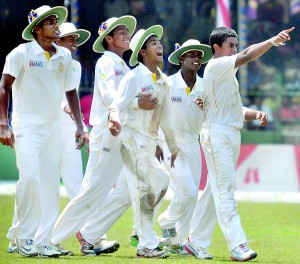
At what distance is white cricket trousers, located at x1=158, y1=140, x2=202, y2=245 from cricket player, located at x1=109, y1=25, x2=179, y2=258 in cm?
61

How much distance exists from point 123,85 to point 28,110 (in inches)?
37.1

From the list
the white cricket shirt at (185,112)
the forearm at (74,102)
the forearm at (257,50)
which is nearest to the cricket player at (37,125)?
the forearm at (74,102)

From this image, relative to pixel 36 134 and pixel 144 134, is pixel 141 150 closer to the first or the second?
pixel 144 134

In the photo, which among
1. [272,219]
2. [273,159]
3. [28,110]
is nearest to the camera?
[28,110]

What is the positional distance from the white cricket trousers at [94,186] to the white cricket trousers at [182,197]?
74cm

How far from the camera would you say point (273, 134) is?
71.2 feet

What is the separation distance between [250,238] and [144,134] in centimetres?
325

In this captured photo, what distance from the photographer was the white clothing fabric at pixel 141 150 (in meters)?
11.3

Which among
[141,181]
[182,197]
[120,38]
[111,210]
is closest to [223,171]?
[141,181]

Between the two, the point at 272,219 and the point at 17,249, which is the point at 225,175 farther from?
the point at 272,219

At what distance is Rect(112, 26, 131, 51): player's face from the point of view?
12.3 meters

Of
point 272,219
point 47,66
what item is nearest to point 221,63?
point 47,66

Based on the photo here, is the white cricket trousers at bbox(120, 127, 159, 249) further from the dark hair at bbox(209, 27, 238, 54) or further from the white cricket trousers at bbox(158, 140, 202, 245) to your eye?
the dark hair at bbox(209, 27, 238, 54)

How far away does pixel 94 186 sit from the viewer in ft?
38.3
